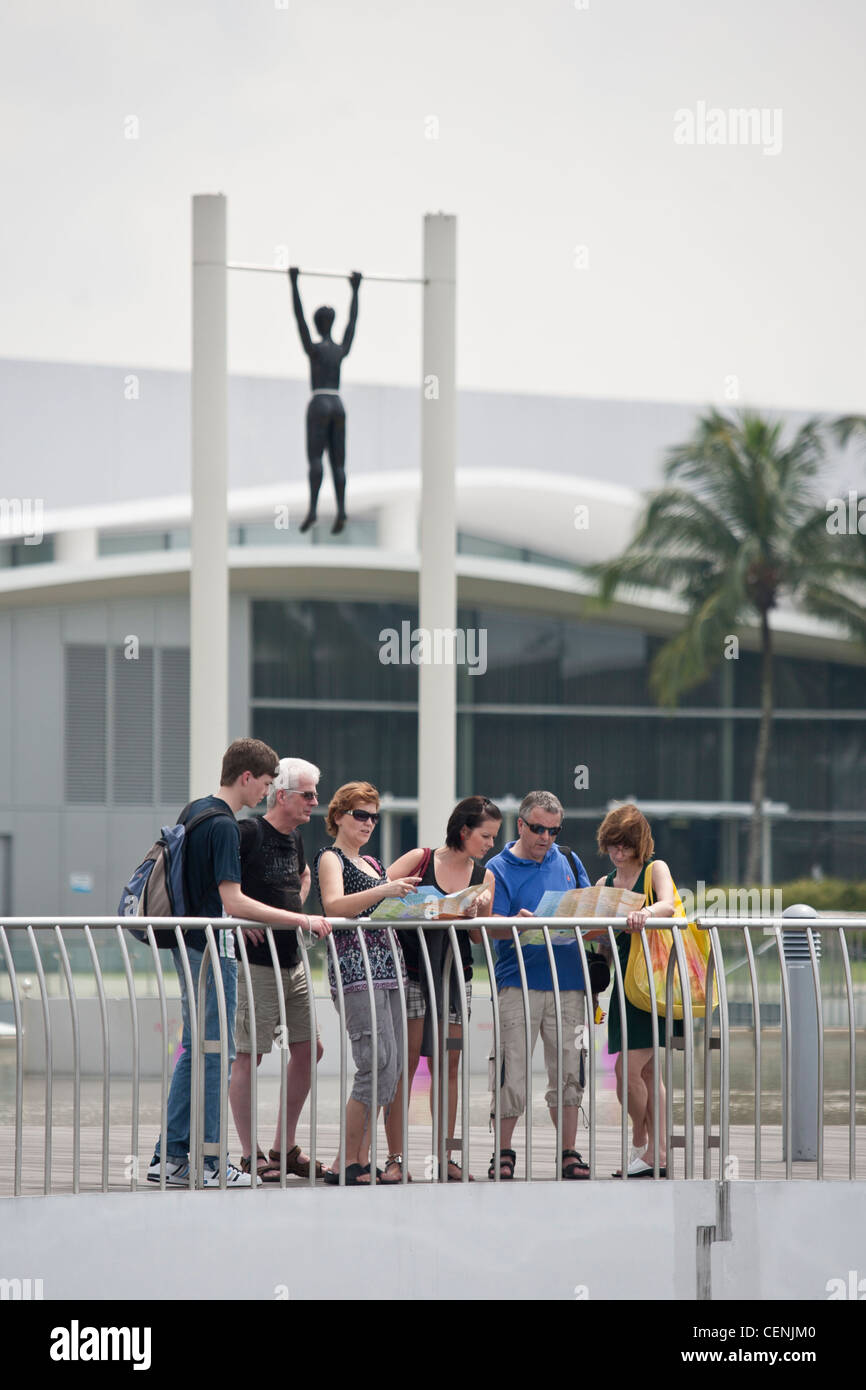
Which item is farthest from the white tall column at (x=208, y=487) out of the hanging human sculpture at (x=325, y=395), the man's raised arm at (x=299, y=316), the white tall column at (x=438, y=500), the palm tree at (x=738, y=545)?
the palm tree at (x=738, y=545)

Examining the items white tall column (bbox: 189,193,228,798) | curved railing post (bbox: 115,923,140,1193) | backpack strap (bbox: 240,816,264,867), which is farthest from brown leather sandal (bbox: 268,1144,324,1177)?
white tall column (bbox: 189,193,228,798)

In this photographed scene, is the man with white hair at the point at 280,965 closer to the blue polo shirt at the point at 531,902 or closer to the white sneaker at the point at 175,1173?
the white sneaker at the point at 175,1173

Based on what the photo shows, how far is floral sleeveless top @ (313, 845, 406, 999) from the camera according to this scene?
6.97 meters

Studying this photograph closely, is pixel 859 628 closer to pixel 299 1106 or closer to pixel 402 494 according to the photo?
pixel 402 494

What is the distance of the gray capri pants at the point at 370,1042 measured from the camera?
696cm

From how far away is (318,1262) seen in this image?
22.3 feet

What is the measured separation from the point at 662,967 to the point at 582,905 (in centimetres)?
47

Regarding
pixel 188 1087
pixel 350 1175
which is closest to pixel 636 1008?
pixel 350 1175

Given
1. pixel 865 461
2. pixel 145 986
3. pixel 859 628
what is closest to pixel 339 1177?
pixel 145 986

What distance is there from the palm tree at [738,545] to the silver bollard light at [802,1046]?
24771mm

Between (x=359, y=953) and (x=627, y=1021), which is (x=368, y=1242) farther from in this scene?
(x=627, y=1021)

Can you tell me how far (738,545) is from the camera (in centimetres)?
3212

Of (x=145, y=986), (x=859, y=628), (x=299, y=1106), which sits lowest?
(x=145, y=986)

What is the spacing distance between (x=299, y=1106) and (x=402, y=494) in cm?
2541
